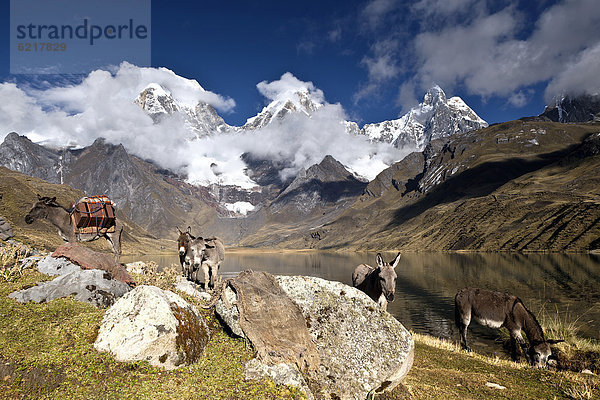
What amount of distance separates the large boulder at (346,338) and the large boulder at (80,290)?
4612 mm

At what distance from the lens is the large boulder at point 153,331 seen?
7.99 metres

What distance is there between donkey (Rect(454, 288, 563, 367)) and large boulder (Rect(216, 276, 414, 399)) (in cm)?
1270

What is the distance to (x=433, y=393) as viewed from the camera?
1048 centimetres

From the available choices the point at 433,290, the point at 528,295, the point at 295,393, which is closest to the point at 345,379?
the point at 295,393

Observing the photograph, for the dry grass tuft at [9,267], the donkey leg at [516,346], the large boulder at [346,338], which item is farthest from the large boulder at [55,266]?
the donkey leg at [516,346]

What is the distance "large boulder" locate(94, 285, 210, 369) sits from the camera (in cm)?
799

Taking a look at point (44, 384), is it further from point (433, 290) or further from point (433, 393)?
point (433, 290)

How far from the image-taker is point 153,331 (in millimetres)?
8195

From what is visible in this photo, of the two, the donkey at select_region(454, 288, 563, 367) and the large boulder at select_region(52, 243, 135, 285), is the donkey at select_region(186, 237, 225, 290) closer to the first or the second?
the large boulder at select_region(52, 243, 135, 285)

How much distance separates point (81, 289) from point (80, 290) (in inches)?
1.8

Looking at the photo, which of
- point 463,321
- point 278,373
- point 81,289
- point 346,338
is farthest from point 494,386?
point 81,289

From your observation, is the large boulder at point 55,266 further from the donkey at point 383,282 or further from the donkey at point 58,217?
the donkey at point 383,282

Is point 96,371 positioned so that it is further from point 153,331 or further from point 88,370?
point 153,331

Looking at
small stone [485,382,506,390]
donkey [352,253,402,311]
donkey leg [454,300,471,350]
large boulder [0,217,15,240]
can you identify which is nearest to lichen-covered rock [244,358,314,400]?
donkey [352,253,402,311]
